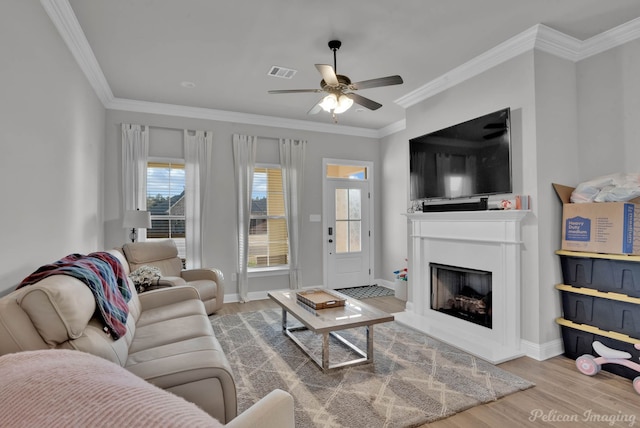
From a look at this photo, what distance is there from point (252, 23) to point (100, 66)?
1.85m

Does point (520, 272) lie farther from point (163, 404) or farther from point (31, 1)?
point (31, 1)

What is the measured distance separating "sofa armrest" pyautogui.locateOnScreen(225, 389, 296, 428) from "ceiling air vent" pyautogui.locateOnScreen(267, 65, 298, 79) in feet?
10.7

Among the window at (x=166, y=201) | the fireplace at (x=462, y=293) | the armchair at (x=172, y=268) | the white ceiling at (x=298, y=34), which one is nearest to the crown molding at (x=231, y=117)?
the white ceiling at (x=298, y=34)

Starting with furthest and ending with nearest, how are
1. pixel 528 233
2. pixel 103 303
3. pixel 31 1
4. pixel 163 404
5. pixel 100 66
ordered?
pixel 100 66
pixel 528 233
pixel 31 1
pixel 103 303
pixel 163 404

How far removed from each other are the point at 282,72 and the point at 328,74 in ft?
4.01

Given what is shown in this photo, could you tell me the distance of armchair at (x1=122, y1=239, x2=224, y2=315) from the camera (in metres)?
4.00

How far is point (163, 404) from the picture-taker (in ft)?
2.25

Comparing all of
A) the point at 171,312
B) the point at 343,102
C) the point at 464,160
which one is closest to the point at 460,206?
the point at 464,160

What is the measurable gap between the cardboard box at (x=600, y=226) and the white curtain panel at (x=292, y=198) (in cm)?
344

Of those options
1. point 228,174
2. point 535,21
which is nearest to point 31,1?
point 228,174

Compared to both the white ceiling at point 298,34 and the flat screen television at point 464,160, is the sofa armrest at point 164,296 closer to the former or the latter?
the white ceiling at point 298,34

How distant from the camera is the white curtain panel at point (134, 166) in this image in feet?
14.6

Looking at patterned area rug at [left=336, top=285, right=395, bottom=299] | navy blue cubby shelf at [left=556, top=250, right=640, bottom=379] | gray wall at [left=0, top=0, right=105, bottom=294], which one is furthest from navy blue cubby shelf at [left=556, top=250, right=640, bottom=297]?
gray wall at [left=0, top=0, right=105, bottom=294]

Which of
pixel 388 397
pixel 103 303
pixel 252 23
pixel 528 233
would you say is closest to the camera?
pixel 103 303
